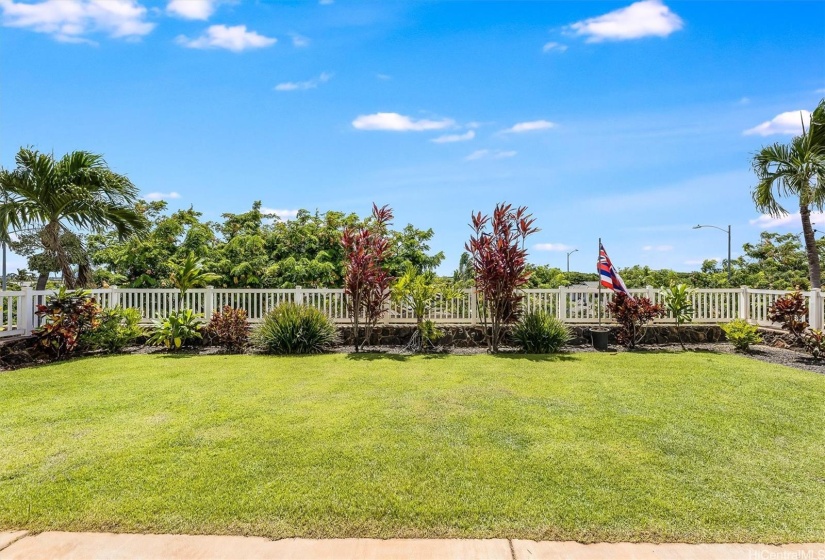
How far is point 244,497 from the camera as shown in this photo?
2.66 meters

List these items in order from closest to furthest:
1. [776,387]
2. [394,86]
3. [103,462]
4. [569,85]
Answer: [103,462] < [776,387] < [569,85] < [394,86]

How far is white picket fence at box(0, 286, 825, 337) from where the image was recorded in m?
10.0

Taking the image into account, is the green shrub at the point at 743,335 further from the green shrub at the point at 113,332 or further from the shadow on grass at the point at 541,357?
the green shrub at the point at 113,332

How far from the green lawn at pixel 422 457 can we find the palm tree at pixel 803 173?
6.60m

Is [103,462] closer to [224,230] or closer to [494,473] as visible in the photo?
[494,473]

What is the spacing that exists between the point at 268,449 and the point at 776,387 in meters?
6.10

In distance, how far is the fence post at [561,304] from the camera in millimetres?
10123

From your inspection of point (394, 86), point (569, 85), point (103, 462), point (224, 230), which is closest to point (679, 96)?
point (569, 85)

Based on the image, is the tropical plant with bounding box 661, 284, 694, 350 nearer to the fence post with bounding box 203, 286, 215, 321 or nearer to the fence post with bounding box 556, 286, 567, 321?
the fence post with bounding box 556, 286, 567, 321

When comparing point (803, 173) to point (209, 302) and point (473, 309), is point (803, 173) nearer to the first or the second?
point (473, 309)

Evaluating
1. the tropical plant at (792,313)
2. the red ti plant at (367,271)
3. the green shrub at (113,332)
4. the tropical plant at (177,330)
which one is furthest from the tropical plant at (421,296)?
the tropical plant at (792,313)

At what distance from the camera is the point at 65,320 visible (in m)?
8.07

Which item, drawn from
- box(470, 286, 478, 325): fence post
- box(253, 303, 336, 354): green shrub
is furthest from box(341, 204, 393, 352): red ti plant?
box(470, 286, 478, 325): fence post

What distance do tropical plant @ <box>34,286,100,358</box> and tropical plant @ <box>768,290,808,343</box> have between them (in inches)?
523
